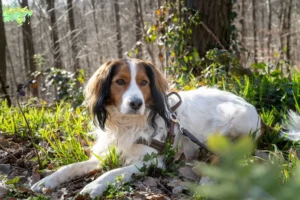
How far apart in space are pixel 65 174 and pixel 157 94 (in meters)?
1.08

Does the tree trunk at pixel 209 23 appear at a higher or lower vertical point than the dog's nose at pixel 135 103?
higher

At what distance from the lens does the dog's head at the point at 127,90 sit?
3.41m

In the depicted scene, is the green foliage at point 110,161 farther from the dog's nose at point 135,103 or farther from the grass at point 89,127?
the dog's nose at point 135,103

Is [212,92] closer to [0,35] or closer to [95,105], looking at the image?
[95,105]

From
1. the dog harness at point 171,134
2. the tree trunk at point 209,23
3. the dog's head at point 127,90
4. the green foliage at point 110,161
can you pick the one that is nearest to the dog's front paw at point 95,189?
the green foliage at point 110,161

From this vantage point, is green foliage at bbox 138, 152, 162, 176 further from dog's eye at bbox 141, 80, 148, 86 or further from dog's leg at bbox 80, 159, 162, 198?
dog's eye at bbox 141, 80, 148, 86

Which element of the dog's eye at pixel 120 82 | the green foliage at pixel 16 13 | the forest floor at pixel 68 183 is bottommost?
the forest floor at pixel 68 183

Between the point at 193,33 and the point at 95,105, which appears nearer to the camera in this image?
the point at 95,105

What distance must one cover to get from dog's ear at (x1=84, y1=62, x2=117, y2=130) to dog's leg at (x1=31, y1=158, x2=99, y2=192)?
1.35 feet

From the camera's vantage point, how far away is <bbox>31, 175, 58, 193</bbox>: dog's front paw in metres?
3.18

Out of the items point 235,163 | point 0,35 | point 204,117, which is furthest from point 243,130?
point 0,35

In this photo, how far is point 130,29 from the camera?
25.9 meters

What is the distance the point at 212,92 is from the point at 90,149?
1.53m

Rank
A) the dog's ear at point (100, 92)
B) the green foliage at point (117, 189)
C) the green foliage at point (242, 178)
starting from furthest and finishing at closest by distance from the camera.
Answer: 1. the dog's ear at point (100, 92)
2. the green foliage at point (117, 189)
3. the green foliage at point (242, 178)
